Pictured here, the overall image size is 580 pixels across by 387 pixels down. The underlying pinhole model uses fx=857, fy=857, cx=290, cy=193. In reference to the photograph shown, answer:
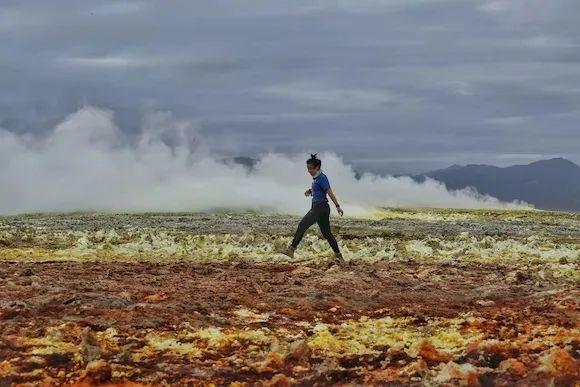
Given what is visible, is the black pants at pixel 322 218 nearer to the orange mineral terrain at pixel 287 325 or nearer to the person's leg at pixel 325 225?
the person's leg at pixel 325 225

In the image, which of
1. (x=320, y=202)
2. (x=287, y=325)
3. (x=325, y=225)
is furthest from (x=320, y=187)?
(x=287, y=325)

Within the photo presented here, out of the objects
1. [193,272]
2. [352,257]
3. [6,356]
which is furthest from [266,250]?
[6,356]

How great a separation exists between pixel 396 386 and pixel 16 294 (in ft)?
23.2

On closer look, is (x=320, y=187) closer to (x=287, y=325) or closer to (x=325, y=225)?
(x=325, y=225)

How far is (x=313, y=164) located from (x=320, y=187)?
64 centimetres

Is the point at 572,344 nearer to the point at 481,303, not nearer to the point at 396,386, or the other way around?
the point at 396,386

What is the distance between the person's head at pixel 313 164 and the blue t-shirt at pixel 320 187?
18 cm

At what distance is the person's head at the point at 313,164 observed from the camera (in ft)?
72.1

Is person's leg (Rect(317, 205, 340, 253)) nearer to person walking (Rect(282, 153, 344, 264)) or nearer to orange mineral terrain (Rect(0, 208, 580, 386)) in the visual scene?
person walking (Rect(282, 153, 344, 264))

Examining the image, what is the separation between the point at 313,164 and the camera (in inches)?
869

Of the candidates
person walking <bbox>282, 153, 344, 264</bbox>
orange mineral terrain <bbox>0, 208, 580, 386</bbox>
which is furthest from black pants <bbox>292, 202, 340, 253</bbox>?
orange mineral terrain <bbox>0, 208, 580, 386</bbox>

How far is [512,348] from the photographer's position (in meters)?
9.99

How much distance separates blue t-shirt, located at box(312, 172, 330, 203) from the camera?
22203 millimetres

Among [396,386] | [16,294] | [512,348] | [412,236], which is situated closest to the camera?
[396,386]
